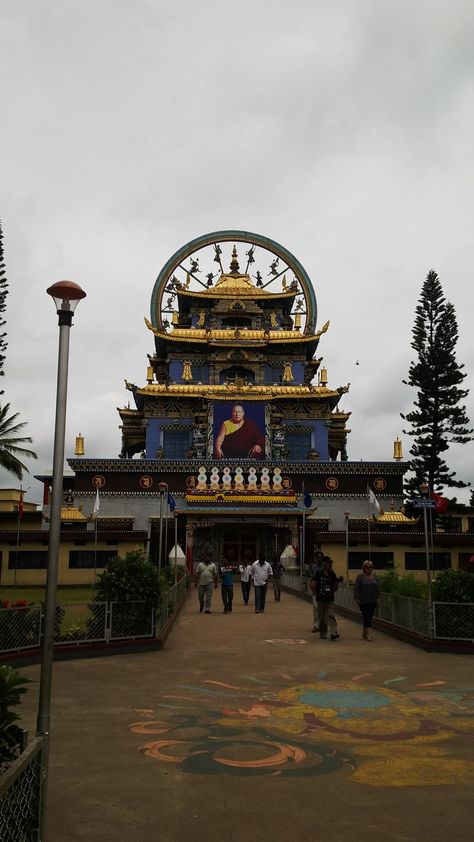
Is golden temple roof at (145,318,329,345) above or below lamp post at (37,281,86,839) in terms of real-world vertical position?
above

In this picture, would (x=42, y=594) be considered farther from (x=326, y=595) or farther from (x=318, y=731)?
(x=318, y=731)

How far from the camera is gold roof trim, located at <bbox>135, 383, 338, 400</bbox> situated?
46.6m

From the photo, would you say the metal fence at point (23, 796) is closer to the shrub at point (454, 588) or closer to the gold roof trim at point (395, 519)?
the shrub at point (454, 588)

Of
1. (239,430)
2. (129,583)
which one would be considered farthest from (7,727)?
(239,430)

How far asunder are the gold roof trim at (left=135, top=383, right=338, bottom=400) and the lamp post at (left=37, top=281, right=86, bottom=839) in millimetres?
39671

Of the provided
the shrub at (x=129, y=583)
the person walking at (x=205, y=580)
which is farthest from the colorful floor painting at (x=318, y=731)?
the person walking at (x=205, y=580)

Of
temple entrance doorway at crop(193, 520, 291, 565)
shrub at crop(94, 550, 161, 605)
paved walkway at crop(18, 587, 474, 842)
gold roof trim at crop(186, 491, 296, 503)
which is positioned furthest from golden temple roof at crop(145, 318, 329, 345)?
paved walkway at crop(18, 587, 474, 842)

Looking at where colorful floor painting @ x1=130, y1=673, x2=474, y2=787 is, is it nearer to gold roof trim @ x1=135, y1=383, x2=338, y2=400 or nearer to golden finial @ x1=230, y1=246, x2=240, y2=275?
gold roof trim @ x1=135, y1=383, x2=338, y2=400

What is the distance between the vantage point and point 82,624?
1378 centimetres

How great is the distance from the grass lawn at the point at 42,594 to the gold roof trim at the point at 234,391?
61.4ft

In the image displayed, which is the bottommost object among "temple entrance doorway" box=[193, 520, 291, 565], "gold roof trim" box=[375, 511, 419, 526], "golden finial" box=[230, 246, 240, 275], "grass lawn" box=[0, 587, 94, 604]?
"grass lawn" box=[0, 587, 94, 604]

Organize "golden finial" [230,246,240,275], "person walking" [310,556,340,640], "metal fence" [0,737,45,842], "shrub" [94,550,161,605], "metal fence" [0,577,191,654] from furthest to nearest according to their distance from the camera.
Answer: "golden finial" [230,246,240,275]
"person walking" [310,556,340,640]
"shrub" [94,550,161,605]
"metal fence" [0,577,191,654]
"metal fence" [0,737,45,842]

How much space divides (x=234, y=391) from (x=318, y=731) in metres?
39.3

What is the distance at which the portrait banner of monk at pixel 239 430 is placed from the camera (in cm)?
4603
